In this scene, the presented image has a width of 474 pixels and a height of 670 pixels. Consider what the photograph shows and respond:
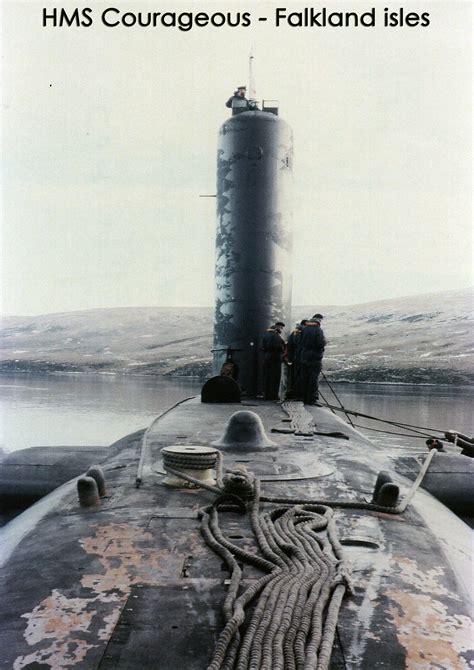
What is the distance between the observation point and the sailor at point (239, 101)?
37.0 feet

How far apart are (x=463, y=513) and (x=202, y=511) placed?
3858mm

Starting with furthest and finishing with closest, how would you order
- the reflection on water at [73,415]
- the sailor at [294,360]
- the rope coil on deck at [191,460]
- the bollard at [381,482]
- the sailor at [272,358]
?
the reflection on water at [73,415] < the sailor at [294,360] < the sailor at [272,358] < the rope coil on deck at [191,460] < the bollard at [381,482]

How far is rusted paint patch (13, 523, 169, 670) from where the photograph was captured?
2.52 metres

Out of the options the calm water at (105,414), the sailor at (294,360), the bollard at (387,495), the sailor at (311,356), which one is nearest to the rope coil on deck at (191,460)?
the bollard at (387,495)

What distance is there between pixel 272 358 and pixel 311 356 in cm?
63

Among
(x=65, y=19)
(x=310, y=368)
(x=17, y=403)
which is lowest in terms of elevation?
(x=17, y=403)

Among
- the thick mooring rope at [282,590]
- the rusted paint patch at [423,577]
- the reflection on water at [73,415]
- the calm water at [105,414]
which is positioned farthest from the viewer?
the calm water at [105,414]

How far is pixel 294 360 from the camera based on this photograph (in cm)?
1141

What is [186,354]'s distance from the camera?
7431 cm

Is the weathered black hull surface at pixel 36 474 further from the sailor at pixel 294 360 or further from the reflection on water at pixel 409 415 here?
the reflection on water at pixel 409 415

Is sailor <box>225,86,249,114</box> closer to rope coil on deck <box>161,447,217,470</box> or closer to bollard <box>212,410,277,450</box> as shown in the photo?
bollard <box>212,410,277,450</box>

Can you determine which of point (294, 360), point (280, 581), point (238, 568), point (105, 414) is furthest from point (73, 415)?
point (280, 581)

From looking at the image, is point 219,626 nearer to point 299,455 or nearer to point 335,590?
point 335,590

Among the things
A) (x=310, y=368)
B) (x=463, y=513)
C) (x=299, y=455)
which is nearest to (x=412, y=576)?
(x=299, y=455)
